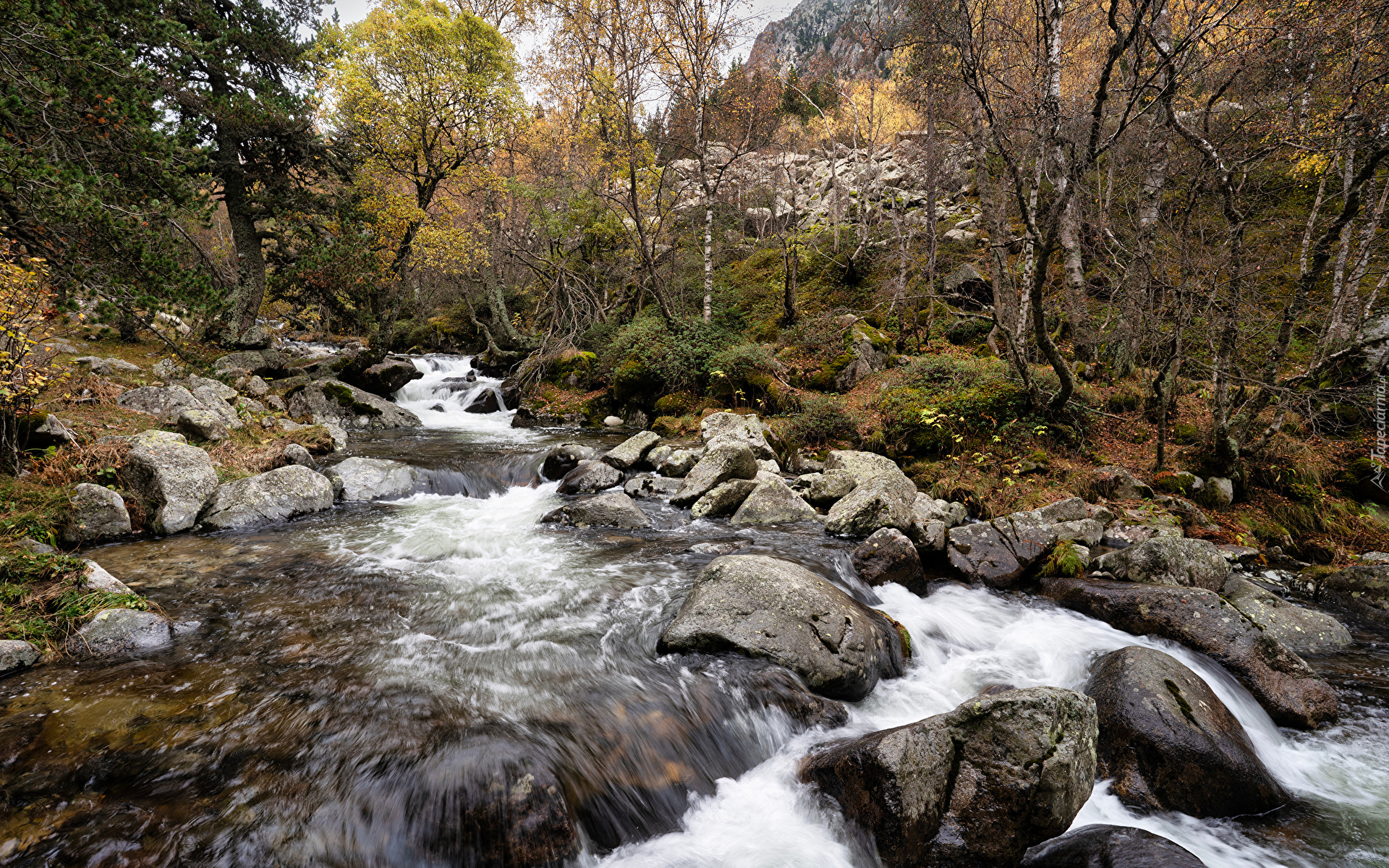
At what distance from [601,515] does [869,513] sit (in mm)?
4124

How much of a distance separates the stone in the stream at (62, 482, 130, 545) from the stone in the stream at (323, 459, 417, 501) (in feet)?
8.73

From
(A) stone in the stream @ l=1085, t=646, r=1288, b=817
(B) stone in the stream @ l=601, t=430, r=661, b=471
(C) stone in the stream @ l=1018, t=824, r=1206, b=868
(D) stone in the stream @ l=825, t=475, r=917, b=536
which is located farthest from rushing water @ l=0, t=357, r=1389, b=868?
(B) stone in the stream @ l=601, t=430, r=661, b=471

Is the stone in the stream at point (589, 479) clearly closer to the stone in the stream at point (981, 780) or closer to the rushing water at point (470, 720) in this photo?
the rushing water at point (470, 720)

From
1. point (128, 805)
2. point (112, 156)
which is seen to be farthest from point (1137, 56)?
point (112, 156)

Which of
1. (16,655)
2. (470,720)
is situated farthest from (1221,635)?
(16,655)

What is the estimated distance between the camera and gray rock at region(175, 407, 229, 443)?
A: 8688 mm

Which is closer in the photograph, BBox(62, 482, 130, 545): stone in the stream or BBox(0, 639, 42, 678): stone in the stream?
BBox(0, 639, 42, 678): stone in the stream

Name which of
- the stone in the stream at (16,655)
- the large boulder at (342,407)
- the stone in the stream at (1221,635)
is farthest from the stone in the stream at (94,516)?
the stone in the stream at (1221,635)

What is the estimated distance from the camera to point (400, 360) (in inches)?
691

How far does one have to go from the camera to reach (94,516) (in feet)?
20.1

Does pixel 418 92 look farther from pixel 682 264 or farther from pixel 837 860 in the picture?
pixel 837 860

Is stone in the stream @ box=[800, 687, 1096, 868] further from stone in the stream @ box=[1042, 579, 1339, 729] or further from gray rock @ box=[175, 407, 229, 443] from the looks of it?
gray rock @ box=[175, 407, 229, 443]

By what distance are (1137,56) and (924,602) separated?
300 inches

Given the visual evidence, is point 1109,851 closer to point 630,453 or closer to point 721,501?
point 721,501
